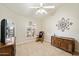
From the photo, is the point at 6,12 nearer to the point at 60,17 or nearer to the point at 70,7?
the point at 60,17

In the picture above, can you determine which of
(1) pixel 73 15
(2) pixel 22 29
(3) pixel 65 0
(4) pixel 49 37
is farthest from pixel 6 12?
(1) pixel 73 15

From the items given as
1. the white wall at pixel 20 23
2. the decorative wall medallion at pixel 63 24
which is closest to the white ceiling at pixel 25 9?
the white wall at pixel 20 23

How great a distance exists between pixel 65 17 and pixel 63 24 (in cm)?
13

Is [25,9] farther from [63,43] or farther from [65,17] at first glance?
[63,43]

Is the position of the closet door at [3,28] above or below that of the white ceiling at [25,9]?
below

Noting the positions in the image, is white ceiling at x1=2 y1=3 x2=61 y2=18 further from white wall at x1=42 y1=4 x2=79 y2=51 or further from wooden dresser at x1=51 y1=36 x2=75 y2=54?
wooden dresser at x1=51 y1=36 x2=75 y2=54

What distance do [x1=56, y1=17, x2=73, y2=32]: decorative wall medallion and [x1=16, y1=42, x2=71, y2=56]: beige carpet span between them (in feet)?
1.22

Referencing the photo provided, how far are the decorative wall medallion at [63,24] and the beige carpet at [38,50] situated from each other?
0.37 meters

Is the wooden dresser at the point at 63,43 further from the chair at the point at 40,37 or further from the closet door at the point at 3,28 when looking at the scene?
the closet door at the point at 3,28

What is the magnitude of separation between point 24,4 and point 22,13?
0.52 ft

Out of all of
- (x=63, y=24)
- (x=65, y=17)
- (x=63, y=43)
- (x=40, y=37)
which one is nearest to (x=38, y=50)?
(x=40, y=37)

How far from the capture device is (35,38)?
181 cm

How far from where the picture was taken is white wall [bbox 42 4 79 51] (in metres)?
1.69

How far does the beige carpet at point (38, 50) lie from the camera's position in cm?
173
